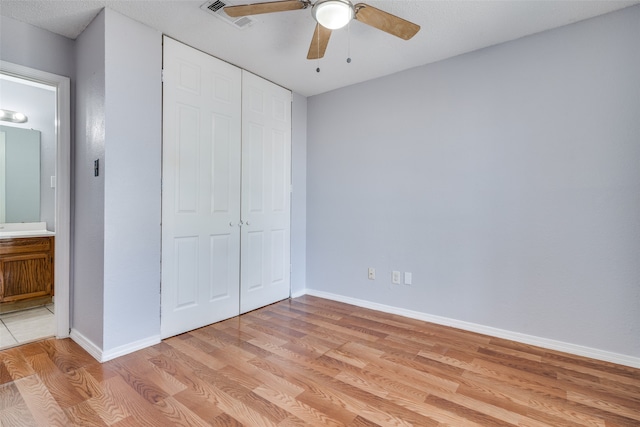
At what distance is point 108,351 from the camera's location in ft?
7.20

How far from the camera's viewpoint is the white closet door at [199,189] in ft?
8.38

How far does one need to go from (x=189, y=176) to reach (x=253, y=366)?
63.6 inches

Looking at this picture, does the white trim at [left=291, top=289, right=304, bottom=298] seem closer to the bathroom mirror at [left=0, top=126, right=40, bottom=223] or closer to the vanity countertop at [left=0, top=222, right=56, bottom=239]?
the vanity countertop at [left=0, top=222, right=56, bottom=239]

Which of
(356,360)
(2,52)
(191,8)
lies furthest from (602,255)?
(2,52)

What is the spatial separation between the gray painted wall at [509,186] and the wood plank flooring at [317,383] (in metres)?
0.38

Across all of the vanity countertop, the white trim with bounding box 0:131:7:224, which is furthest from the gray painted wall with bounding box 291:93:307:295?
the white trim with bounding box 0:131:7:224

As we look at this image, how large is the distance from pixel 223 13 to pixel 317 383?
102 inches

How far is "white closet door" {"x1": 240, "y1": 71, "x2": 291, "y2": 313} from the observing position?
318 centimetres

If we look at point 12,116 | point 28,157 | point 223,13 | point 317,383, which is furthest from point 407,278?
point 12,116

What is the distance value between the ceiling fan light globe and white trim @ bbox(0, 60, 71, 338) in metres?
2.18

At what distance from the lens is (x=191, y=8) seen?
2.18m

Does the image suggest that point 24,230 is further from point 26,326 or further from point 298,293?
point 298,293

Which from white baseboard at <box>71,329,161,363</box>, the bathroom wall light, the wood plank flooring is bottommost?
the wood plank flooring

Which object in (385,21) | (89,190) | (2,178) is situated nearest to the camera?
(385,21)
